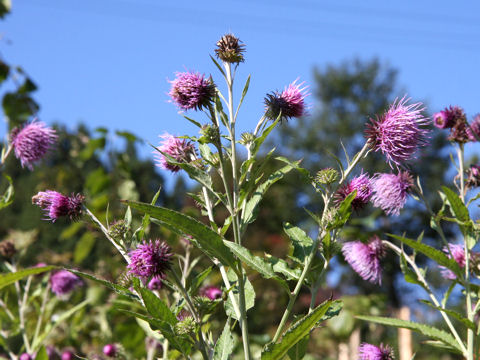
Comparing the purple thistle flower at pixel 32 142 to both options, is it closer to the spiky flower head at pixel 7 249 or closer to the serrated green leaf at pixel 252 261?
the spiky flower head at pixel 7 249

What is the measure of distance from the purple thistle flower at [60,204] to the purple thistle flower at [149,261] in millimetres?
368

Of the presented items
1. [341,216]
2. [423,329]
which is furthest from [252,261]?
[423,329]

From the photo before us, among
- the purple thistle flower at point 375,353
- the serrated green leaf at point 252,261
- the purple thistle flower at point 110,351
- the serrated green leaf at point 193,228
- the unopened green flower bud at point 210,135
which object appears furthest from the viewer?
the purple thistle flower at point 110,351

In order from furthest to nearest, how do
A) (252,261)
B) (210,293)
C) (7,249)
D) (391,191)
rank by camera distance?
(7,249) → (210,293) → (391,191) → (252,261)

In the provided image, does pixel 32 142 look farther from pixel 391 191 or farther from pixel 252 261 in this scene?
pixel 391 191

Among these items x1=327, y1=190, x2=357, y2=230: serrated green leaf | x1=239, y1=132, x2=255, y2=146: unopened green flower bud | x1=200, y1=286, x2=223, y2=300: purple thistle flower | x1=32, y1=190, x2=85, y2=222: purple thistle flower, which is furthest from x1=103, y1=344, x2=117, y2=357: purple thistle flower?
x1=327, y1=190, x2=357, y2=230: serrated green leaf

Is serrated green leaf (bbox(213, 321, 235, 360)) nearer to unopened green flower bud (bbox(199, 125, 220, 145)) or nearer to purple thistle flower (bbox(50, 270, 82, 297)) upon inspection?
unopened green flower bud (bbox(199, 125, 220, 145))

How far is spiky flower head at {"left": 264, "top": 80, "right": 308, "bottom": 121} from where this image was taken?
1987 millimetres

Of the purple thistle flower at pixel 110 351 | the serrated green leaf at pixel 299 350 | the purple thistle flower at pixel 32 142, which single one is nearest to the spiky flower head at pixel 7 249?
the purple thistle flower at pixel 32 142

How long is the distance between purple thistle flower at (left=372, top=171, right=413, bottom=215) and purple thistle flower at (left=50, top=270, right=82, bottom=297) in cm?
221

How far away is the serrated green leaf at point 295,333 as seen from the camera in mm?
1524

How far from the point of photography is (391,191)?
2572 millimetres

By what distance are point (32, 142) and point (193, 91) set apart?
1396 millimetres

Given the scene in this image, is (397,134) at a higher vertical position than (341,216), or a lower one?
higher
